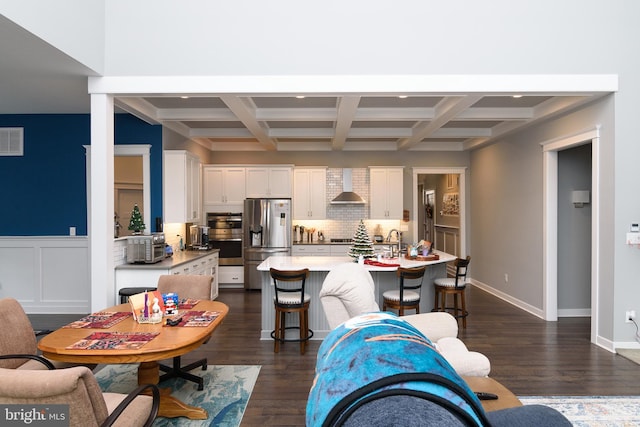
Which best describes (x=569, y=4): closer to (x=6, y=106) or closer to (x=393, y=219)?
(x=393, y=219)

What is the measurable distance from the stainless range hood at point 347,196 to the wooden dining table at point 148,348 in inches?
203

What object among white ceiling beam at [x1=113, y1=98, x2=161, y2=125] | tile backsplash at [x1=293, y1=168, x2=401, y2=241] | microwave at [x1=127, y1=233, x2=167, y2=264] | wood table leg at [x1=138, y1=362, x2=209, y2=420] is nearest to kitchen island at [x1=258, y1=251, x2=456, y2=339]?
microwave at [x1=127, y1=233, x2=167, y2=264]

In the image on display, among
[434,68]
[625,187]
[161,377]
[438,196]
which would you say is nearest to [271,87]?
[434,68]

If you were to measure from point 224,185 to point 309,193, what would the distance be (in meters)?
1.72

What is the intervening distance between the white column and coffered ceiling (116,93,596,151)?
636 mm

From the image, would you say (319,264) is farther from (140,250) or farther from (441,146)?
(441,146)

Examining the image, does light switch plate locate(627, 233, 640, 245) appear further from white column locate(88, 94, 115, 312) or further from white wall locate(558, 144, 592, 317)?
white column locate(88, 94, 115, 312)

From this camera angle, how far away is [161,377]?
342 cm

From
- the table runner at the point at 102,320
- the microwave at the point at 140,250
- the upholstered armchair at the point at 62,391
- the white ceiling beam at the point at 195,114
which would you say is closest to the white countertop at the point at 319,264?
the microwave at the point at 140,250

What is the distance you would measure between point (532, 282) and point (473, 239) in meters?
2.46

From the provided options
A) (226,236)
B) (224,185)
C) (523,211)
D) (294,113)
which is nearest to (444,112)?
(294,113)

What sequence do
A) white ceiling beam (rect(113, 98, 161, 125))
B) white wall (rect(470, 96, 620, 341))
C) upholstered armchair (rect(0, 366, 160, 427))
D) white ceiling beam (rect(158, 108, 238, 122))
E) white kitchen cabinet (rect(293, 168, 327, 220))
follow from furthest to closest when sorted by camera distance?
white kitchen cabinet (rect(293, 168, 327, 220)) < white ceiling beam (rect(158, 108, 238, 122)) < white ceiling beam (rect(113, 98, 161, 125)) < white wall (rect(470, 96, 620, 341)) < upholstered armchair (rect(0, 366, 160, 427))

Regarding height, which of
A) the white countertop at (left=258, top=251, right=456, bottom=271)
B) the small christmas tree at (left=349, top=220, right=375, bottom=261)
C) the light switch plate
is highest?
the light switch plate

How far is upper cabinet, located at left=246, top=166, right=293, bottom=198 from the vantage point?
8102mm
